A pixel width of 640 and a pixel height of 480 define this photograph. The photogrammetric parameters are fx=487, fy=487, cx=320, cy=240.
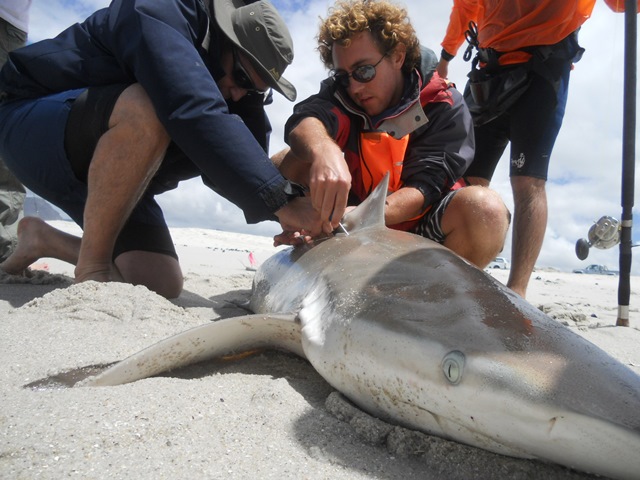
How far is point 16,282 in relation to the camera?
340 centimetres

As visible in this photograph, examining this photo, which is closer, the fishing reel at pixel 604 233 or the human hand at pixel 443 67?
the fishing reel at pixel 604 233

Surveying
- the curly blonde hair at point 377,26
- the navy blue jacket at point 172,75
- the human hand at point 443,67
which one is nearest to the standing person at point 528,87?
the curly blonde hair at point 377,26

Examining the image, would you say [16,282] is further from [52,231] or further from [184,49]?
[184,49]

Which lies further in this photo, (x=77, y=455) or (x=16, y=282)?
(x=16, y=282)

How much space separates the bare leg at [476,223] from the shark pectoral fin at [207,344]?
1.69m

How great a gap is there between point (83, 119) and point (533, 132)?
317 centimetres

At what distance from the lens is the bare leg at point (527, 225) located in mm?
3551

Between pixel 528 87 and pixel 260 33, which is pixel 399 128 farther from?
pixel 528 87

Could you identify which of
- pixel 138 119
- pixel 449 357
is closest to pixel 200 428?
pixel 449 357

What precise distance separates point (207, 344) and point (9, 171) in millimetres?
3410

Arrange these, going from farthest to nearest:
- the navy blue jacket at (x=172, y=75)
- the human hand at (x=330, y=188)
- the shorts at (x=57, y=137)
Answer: the shorts at (x=57, y=137)
the navy blue jacket at (x=172, y=75)
the human hand at (x=330, y=188)

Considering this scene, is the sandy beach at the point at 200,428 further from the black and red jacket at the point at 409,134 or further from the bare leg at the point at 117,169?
the black and red jacket at the point at 409,134

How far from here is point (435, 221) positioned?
325 centimetres

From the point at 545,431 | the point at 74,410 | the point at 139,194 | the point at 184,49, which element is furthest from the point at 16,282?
the point at 545,431
